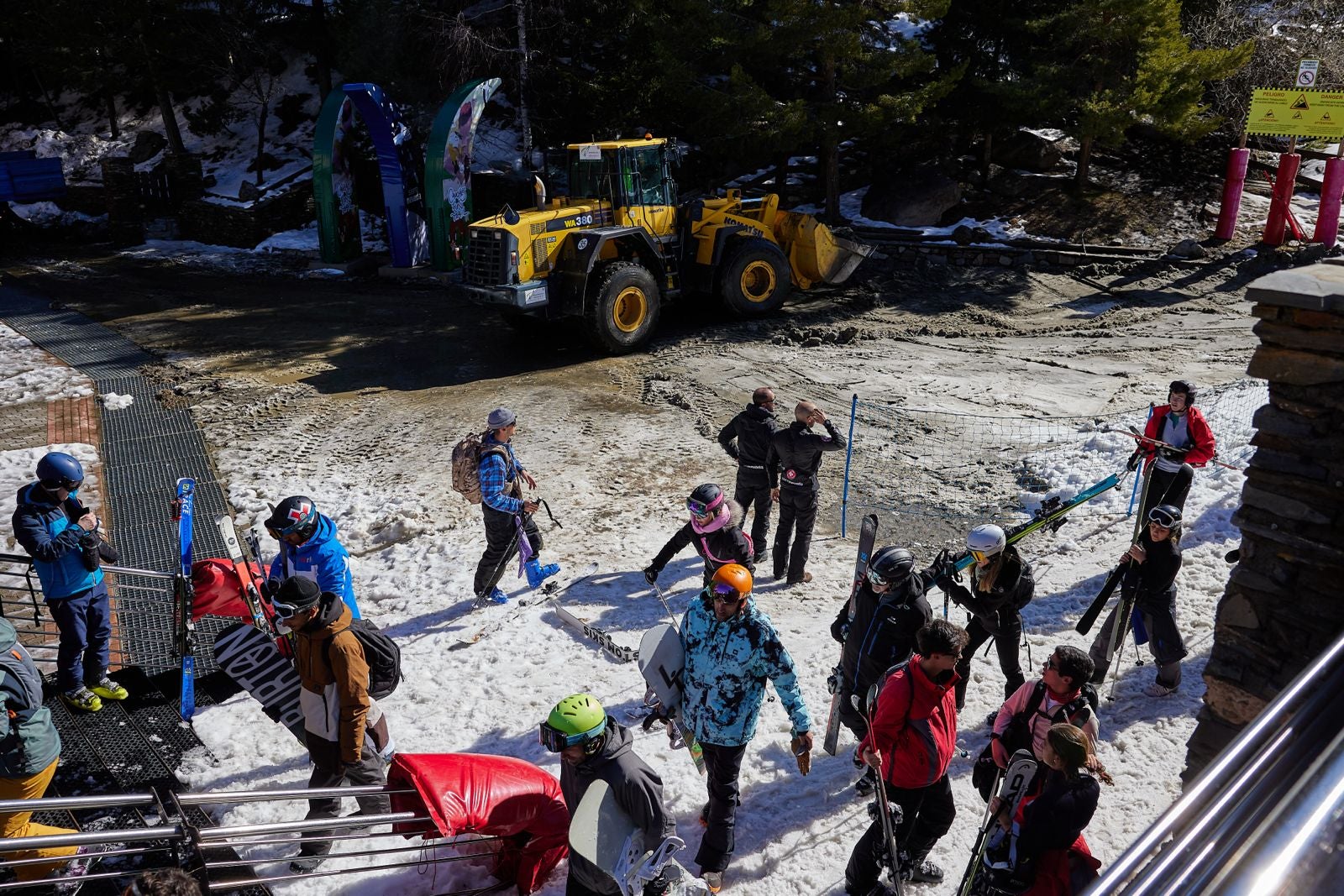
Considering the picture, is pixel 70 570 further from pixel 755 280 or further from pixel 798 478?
pixel 755 280

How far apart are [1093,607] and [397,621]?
15.4ft

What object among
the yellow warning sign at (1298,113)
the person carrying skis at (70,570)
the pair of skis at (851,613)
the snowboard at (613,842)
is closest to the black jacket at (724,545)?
the pair of skis at (851,613)

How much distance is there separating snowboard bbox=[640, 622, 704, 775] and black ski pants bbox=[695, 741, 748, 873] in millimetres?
91

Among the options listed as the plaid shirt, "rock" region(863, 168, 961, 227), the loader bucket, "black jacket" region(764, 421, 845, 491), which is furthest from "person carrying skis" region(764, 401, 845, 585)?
"rock" region(863, 168, 961, 227)

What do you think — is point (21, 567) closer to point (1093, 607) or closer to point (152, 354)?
point (152, 354)

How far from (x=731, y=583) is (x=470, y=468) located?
3173 mm

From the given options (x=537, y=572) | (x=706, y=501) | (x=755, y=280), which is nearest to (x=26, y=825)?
(x=537, y=572)

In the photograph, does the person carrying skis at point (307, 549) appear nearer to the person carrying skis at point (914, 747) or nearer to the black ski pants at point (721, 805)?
the black ski pants at point (721, 805)

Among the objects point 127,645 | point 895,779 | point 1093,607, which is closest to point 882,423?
point 1093,607

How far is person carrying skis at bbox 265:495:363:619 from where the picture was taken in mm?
5121

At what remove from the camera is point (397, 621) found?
6781mm

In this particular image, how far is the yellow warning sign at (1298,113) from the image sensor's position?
15.0m

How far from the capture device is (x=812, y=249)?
14312 mm

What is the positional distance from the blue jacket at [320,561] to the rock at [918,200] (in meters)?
15.2
